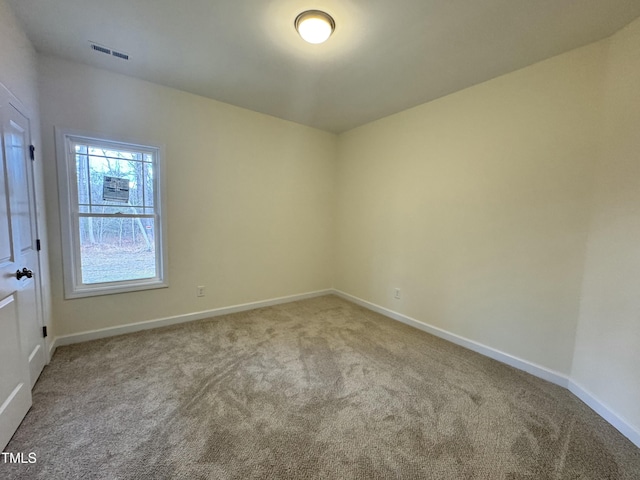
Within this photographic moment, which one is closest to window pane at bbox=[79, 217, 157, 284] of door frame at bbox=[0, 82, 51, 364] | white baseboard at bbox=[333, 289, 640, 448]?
door frame at bbox=[0, 82, 51, 364]

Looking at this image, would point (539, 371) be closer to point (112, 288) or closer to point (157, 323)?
point (157, 323)

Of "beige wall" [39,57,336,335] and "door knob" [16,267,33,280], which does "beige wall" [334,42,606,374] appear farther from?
"door knob" [16,267,33,280]

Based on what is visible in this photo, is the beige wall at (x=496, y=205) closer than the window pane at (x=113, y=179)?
Yes

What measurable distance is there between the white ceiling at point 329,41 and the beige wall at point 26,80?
0.40 feet

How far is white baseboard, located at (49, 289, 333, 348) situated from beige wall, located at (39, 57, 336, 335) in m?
0.06

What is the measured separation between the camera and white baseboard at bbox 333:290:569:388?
2.19 m

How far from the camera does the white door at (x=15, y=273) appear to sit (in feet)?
4.84

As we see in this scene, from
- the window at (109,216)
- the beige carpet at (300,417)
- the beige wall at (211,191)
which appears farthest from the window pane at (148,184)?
the beige carpet at (300,417)

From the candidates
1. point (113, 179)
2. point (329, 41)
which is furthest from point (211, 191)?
point (329, 41)

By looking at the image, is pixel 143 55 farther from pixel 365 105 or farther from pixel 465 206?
pixel 465 206

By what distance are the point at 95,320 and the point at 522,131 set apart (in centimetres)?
452

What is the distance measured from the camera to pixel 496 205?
249cm

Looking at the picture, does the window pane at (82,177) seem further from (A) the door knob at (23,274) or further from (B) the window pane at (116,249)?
(A) the door knob at (23,274)

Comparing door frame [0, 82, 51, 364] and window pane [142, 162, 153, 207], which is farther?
window pane [142, 162, 153, 207]
